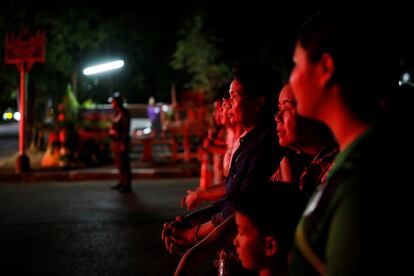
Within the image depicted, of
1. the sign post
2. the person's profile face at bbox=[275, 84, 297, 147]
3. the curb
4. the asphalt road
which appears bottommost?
the asphalt road

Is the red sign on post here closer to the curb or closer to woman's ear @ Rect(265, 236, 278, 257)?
the curb

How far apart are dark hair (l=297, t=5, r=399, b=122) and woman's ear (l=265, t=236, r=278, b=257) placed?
724 mm

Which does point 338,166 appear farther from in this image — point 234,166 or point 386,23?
point 234,166

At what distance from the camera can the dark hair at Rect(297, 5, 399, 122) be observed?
1.48 meters

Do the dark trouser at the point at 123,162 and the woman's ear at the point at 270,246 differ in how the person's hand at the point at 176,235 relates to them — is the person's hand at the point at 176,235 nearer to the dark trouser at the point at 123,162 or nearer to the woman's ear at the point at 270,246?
the woman's ear at the point at 270,246

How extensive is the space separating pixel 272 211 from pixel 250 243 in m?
0.15

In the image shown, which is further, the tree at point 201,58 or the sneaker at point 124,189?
the tree at point 201,58

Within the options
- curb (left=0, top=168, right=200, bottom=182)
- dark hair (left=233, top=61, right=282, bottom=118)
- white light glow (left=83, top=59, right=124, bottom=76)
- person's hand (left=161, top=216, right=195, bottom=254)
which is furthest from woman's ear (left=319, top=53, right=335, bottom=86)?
white light glow (left=83, top=59, right=124, bottom=76)

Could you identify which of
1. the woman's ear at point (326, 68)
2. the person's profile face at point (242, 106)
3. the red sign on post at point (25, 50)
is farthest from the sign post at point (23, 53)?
the woman's ear at point (326, 68)

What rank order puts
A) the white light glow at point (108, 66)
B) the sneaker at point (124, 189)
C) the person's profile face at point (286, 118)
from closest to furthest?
the person's profile face at point (286, 118) < the sneaker at point (124, 189) < the white light glow at point (108, 66)

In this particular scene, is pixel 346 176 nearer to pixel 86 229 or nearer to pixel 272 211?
pixel 272 211

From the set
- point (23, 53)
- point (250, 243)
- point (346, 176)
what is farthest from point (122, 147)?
point (346, 176)

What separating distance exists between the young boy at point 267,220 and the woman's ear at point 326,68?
64cm

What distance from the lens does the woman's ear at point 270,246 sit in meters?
2.08
